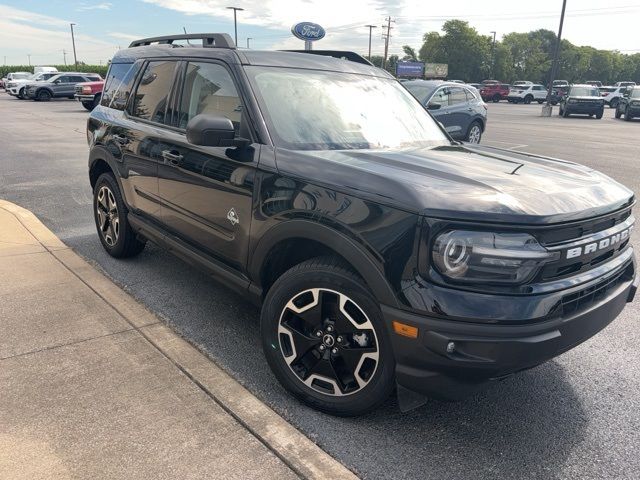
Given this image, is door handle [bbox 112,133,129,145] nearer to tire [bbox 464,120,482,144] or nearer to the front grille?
the front grille

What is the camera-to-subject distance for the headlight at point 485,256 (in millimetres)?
2150

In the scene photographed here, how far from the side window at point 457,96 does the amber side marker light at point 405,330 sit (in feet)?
35.7

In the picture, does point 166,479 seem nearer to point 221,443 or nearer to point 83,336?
point 221,443

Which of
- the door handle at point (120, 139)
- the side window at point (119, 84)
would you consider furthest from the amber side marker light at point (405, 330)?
the side window at point (119, 84)

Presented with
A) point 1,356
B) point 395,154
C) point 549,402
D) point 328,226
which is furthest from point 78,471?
point 549,402

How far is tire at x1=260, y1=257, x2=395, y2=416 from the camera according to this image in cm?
243

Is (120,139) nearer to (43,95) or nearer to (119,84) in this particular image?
(119,84)

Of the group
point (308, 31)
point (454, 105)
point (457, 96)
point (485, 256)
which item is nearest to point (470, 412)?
point (485, 256)

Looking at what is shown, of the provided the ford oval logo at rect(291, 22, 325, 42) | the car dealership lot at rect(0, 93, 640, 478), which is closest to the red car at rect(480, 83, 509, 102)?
the ford oval logo at rect(291, 22, 325, 42)

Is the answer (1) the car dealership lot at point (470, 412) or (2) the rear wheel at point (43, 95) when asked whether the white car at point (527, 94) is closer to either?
(2) the rear wheel at point (43, 95)

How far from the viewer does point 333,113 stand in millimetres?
3303

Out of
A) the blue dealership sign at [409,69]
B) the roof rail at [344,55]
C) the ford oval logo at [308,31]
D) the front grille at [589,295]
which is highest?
the blue dealership sign at [409,69]

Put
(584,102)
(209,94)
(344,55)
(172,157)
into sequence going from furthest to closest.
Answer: (584,102) → (344,55) → (172,157) → (209,94)

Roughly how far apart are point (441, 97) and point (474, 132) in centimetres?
201
